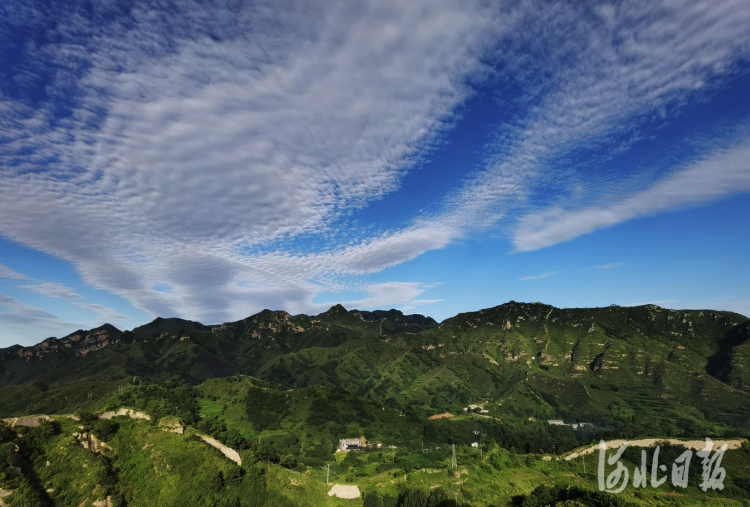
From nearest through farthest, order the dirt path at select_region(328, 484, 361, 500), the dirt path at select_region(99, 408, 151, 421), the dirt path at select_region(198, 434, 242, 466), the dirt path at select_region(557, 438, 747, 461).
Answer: the dirt path at select_region(198, 434, 242, 466) < the dirt path at select_region(99, 408, 151, 421) < the dirt path at select_region(328, 484, 361, 500) < the dirt path at select_region(557, 438, 747, 461)

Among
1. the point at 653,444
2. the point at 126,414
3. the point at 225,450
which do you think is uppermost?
the point at 126,414

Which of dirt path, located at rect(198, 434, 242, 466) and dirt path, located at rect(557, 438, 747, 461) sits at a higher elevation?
dirt path, located at rect(198, 434, 242, 466)

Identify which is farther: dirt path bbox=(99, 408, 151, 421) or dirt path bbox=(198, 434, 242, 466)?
dirt path bbox=(99, 408, 151, 421)

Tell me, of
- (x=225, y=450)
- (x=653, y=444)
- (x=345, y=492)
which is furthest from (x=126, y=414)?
(x=653, y=444)

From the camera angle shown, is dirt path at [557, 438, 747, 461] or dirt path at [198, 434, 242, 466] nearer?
dirt path at [198, 434, 242, 466]

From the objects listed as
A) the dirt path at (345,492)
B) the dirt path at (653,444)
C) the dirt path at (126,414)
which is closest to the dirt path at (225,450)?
the dirt path at (126,414)

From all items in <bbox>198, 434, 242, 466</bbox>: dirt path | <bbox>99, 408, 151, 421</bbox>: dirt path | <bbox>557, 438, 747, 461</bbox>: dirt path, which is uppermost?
<bbox>99, 408, 151, 421</bbox>: dirt path

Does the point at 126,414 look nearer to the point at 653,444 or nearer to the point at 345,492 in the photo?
the point at 345,492

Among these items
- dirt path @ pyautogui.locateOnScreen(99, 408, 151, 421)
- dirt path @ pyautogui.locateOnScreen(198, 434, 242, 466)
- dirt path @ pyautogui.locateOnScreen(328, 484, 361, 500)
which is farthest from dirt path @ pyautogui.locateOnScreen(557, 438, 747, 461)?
dirt path @ pyautogui.locateOnScreen(99, 408, 151, 421)

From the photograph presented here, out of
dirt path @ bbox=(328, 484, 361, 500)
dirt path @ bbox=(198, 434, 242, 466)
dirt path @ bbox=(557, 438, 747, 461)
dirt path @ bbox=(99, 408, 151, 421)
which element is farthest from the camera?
dirt path @ bbox=(557, 438, 747, 461)

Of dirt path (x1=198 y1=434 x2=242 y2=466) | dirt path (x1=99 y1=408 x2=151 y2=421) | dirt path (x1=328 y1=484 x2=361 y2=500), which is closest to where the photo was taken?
dirt path (x1=198 y1=434 x2=242 y2=466)

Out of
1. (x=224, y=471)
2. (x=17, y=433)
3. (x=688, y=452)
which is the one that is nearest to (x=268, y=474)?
(x=224, y=471)

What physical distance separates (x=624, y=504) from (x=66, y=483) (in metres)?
67.8

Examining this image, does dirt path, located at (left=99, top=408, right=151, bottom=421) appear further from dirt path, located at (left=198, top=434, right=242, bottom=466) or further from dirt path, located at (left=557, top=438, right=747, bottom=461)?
dirt path, located at (left=557, top=438, right=747, bottom=461)
